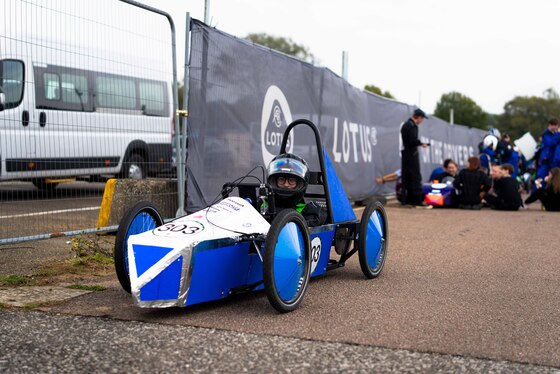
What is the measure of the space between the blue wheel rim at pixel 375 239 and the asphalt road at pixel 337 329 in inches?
7.4

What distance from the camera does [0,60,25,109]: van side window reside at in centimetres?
661

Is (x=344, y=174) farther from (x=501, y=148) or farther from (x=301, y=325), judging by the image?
(x=301, y=325)

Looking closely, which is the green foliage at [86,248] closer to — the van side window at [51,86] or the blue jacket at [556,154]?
the van side window at [51,86]

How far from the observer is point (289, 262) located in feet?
16.4

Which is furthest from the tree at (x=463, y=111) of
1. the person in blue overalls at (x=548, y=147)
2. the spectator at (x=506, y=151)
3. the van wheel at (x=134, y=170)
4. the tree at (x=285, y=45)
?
the van wheel at (x=134, y=170)

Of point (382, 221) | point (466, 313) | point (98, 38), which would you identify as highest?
point (98, 38)

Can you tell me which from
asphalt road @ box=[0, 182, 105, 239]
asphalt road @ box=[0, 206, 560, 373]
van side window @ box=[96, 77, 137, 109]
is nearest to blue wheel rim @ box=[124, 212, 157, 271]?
asphalt road @ box=[0, 206, 560, 373]

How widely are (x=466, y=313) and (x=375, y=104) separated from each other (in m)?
11.6

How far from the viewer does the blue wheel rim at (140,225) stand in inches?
198

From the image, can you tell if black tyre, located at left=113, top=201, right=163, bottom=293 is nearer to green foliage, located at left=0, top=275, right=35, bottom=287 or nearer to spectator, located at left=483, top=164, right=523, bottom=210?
green foliage, located at left=0, top=275, right=35, bottom=287

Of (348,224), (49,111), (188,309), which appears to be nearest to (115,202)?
(49,111)

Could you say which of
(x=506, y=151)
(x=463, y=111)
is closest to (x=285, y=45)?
(x=463, y=111)

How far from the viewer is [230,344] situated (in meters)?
4.08

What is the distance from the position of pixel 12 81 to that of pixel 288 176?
2746 millimetres
